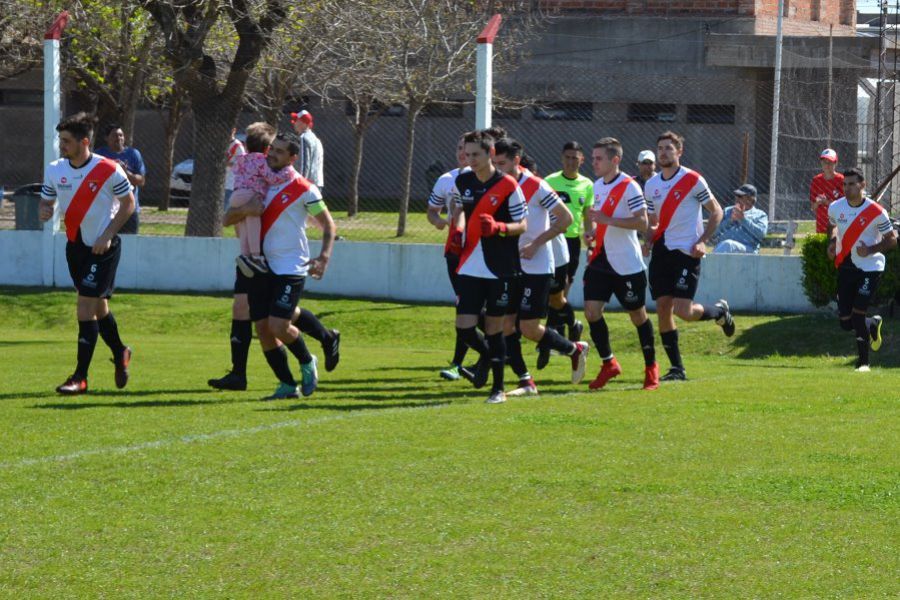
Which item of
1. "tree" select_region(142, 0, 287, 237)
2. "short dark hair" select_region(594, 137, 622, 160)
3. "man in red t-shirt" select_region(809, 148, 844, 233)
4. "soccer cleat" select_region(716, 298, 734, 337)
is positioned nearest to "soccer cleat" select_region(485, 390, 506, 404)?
"short dark hair" select_region(594, 137, 622, 160)

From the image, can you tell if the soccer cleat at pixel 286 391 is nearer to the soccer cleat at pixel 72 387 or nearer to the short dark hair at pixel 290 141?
the soccer cleat at pixel 72 387

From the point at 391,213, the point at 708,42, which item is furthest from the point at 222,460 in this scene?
the point at 708,42

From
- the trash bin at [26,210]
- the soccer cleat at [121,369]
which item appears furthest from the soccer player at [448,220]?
the trash bin at [26,210]

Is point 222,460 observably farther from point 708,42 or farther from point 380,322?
point 708,42

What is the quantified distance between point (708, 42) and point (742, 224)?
12612 mm

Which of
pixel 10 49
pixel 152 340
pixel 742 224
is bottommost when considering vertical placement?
pixel 152 340

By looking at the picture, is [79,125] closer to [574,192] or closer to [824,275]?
[574,192]

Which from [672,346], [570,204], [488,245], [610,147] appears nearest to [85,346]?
[488,245]

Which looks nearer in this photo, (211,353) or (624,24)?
(211,353)

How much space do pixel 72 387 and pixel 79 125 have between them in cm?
188

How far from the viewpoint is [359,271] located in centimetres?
1853

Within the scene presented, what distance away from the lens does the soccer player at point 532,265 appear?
1064 cm

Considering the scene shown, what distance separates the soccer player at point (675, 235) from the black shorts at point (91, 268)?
13.8ft

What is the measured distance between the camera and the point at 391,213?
805 inches
